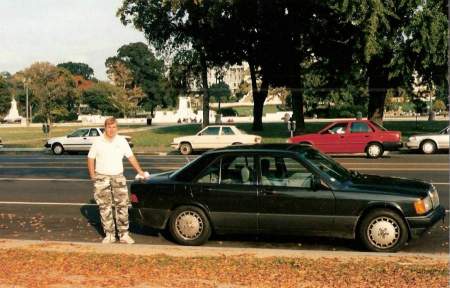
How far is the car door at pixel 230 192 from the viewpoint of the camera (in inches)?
336

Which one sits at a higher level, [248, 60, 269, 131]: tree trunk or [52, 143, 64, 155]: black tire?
[248, 60, 269, 131]: tree trunk

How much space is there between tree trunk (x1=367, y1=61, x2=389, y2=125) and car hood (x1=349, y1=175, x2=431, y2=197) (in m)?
30.1

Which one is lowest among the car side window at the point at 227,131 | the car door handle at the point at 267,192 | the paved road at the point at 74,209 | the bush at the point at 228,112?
the paved road at the point at 74,209

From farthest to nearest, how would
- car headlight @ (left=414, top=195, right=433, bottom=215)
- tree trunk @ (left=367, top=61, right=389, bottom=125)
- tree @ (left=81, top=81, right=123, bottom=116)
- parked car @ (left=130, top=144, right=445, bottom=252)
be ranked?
tree @ (left=81, top=81, right=123, bottom=116) → tree trunk @ (left=367, top=61, right=389, bottom=125) → parked car @ (left=130, top=144, right=445, bottom=252) → car headlight @ (left=414, top=195, right=433, bottom=215)

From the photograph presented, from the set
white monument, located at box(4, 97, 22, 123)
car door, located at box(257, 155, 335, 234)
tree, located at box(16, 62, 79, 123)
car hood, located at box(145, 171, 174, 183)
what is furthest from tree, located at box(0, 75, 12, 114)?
car door, located at box(257, 155, 335, 234)

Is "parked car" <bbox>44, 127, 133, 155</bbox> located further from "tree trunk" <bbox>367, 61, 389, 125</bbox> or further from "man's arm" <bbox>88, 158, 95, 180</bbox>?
"man's arm" <bbox>88, 158, 95, 180</bbox>

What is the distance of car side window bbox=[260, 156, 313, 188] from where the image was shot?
840 cm

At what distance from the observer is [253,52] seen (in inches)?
1683

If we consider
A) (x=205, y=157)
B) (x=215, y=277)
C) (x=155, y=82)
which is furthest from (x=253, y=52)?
(x=155, y=82)

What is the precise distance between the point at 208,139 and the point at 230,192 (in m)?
21.3

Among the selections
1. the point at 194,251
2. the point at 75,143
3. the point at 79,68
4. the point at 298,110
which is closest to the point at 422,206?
the point at 194,251

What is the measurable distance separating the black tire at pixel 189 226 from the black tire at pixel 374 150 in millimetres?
17795

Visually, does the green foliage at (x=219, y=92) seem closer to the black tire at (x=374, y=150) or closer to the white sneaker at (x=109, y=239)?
the black tire at (x=374, y=150)

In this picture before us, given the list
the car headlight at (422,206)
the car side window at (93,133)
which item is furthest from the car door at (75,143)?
the car headlight at (422,206)
